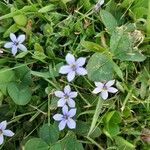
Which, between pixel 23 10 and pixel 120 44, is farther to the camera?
pixel 23 10

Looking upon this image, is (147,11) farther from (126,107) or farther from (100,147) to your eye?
(100,147)

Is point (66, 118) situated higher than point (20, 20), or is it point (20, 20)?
point (20, 20)

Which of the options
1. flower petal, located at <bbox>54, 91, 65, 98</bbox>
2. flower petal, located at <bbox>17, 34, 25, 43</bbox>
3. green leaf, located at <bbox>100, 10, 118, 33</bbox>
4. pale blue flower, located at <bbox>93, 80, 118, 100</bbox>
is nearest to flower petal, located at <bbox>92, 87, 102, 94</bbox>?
pale blue flower, located at <bbox>93, 80, 118, 100</bbox>

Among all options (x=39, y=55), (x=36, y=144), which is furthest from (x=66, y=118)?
(x=39, y=55)

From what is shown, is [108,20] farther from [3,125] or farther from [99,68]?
[3,125]

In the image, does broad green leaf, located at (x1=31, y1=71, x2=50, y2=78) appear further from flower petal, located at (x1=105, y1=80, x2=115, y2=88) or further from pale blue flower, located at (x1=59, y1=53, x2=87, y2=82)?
flower petal, located at (x1=105, y1=80, x2=115, y2=88)

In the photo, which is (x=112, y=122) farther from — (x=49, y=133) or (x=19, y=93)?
(x=19, y=93)

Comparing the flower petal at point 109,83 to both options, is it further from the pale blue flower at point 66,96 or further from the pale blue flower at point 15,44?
the pale blue flower at point 15,44

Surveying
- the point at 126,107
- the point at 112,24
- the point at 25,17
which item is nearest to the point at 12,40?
the point at 25,17

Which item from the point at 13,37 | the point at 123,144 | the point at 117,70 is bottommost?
the point at 123,144
